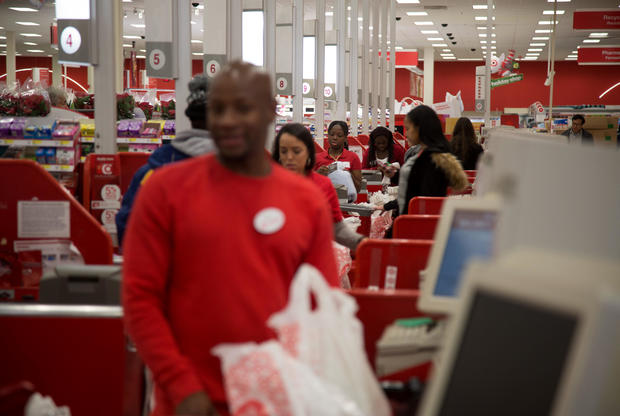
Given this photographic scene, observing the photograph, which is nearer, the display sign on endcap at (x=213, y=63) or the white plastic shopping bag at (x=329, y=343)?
the white plastic shopping bag at (x=329, y=343)

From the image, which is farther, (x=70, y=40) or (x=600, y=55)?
(x=600, y=55)

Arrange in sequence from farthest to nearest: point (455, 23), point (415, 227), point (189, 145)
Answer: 1. point (455, 23)
2. point (415, 227)
3. point (189, 145)

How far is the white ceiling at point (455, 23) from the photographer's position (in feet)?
57.8

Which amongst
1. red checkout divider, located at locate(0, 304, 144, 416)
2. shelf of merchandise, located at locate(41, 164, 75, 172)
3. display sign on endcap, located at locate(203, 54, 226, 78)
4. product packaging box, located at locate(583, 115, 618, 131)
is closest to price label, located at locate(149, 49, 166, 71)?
shelf of merchandise, located at locate(41, 164, 75, 172)

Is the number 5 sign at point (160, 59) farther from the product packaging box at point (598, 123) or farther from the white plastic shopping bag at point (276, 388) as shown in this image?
the product packaging box at point (598, 123)

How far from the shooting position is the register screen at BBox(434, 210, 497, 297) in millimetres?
1755

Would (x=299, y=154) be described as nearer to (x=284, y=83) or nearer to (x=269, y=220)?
(x=269, y=220)

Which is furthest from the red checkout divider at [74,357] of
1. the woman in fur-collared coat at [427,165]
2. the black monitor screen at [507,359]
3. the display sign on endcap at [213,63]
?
the display sign on endcap at [213,63]

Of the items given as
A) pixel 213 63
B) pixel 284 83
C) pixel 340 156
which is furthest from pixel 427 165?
pixel 284 83

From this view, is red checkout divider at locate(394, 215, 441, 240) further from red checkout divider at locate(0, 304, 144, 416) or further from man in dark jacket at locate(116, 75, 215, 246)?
red checkout divider at locate(0, 304, 144, 416)

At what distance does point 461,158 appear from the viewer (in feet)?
26.8

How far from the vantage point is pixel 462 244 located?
1.78 m

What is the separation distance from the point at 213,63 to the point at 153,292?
5248mm

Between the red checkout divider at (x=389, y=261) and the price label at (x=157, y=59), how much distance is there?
2904 mm
